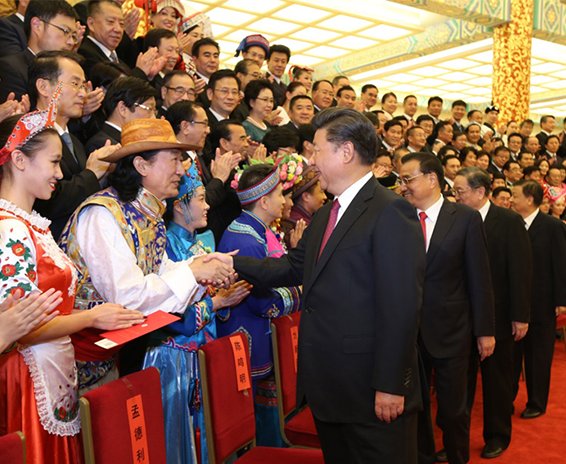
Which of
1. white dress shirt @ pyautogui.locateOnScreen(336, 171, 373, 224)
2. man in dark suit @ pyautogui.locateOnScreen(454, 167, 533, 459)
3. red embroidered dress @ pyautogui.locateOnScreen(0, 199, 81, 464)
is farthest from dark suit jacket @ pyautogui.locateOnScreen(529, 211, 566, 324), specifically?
red embroidered dress @ pyautogui.locateOnScreen(0, 199, 81, 464)

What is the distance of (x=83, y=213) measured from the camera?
2.00 metres

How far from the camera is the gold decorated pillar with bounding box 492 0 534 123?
31.4ft

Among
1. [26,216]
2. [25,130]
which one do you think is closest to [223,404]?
[26,216]

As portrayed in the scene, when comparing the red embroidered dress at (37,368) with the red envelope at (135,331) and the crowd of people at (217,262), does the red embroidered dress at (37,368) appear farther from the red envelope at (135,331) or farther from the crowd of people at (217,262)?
the red envelope at (135,331)

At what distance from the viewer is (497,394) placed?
10.8 feet

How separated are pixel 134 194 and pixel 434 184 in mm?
1723

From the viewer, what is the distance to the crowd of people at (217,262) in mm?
1728

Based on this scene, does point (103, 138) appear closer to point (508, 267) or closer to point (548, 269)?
point (508, 267)

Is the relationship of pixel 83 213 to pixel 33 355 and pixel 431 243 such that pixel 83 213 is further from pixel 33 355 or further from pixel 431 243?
pixel 431 243

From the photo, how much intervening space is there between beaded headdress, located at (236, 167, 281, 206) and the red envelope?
120cm

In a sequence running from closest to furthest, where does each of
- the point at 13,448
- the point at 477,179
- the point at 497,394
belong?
the point at 13,448
the point at 497,394
the point at 477,179

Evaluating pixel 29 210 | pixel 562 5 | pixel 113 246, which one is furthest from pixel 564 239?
pixel 562 5

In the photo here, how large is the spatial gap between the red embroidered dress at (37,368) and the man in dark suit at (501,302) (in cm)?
252

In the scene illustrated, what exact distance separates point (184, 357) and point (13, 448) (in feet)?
3.32
